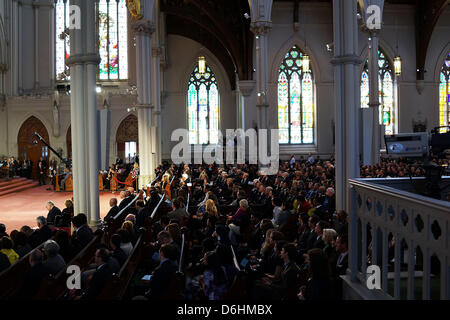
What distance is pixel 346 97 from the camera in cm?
874

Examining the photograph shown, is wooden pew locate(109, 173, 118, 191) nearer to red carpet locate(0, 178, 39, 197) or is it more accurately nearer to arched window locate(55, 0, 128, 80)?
red carpet locate(0, 178, 39, 197)

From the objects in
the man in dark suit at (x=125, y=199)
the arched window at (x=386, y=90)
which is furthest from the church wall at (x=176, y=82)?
the man in dark suit at (x=125, y=199)

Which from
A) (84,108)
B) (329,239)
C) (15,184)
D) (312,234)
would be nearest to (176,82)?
(15,184)

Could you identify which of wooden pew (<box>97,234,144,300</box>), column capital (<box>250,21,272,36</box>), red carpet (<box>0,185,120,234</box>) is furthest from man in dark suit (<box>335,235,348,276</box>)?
column capital (<box>250,21,272,36</box>)

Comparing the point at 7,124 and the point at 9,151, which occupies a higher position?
the point at 7,124

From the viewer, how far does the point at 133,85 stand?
26859 mm

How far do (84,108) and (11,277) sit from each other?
11.0 ft

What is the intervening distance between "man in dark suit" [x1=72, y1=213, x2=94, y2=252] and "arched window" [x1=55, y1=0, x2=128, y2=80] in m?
21.4

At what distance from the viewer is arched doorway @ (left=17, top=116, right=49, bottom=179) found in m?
25.8

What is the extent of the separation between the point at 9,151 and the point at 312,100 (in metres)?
18.9

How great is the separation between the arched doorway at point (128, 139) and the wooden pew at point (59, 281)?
65.1 feet

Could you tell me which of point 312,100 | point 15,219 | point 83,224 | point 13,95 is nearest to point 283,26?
point 312,100

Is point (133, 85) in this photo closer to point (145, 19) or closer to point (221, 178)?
point (145, 19)

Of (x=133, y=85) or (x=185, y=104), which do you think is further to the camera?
(x=185, y=104)
